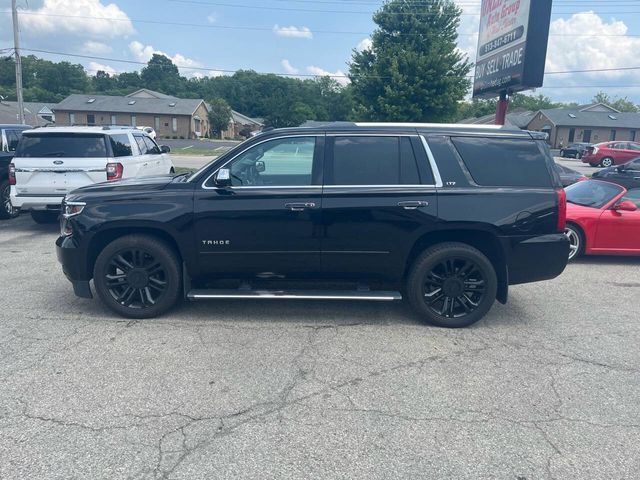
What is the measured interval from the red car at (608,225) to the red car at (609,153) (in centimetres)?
3005

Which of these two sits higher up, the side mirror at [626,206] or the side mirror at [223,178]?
the side mirror at [223,178]

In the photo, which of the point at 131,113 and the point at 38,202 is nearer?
the point at 38,202

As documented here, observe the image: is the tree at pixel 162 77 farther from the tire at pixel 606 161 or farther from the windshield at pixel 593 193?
the windshield at pixel 593 193

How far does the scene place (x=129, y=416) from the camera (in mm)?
3471

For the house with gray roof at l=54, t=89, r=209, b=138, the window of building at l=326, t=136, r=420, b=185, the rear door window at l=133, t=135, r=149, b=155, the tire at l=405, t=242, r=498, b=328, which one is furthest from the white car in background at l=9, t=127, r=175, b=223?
the house with gray roof at l=54, t=89, r=209, b=138

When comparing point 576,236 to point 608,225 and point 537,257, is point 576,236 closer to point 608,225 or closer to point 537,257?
point 608,225

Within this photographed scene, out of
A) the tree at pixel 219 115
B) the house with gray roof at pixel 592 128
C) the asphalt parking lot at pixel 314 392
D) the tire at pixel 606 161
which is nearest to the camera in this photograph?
the asphalt parking lot at pixel 314 392

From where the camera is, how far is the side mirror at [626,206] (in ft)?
26.1

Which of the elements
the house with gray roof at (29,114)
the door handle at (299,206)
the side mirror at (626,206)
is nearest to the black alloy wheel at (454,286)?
the door handle at (299,206)

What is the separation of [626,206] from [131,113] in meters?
71.0

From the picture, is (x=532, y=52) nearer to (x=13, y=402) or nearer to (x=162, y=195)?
(x=162, y=195)

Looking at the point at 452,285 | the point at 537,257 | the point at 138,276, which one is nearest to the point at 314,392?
the point at 452,285

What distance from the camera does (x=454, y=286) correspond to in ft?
17.0

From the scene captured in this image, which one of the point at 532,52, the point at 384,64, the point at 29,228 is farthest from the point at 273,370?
the point at 384,64
